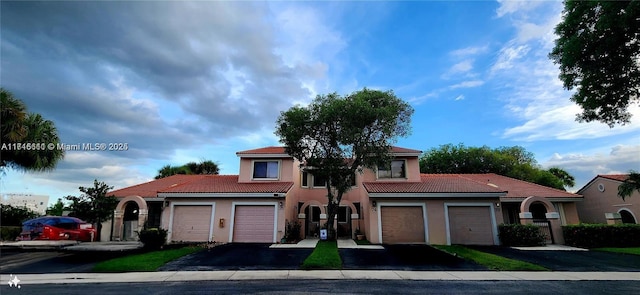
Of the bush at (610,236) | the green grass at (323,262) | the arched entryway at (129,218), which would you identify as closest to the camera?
the green grass at (323,262)

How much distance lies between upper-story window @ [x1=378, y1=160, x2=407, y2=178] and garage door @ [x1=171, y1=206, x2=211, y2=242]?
472 inches

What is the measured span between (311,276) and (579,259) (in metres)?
11.8

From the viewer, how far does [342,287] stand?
7.99 metres

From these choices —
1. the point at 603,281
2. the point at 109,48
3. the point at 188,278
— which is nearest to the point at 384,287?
the point at 188,278

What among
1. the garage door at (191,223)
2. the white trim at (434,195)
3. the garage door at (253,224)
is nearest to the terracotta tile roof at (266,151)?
the garage door at (253,224)

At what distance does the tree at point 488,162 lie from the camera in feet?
113

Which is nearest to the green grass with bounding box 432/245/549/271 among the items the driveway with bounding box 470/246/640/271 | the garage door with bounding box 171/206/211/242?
the driveway with bounding box 470/246/640/271

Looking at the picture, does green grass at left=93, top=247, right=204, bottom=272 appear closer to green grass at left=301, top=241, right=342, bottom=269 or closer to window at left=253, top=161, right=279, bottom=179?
green grass at left=301, top=241, right=342, bottom=269

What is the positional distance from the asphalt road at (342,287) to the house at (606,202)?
1660cm

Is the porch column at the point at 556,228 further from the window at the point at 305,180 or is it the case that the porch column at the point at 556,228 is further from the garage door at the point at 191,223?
the garage door at the point at 191,223

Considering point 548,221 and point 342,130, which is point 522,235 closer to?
point 548,221

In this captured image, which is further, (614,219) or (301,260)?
(614,219)

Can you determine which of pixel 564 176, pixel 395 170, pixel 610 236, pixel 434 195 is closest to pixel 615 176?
pixel 610 236

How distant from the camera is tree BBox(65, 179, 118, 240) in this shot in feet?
58.7
